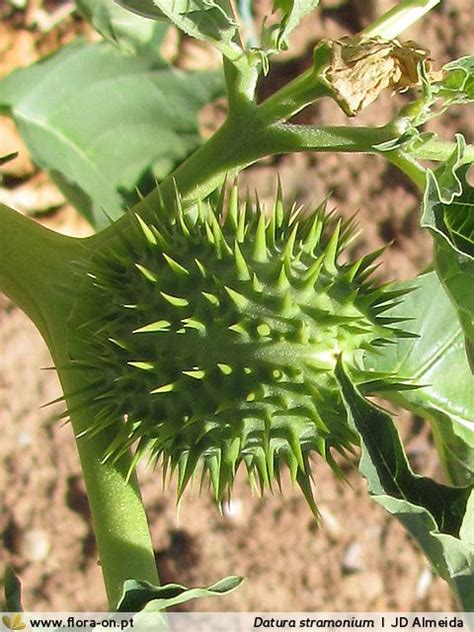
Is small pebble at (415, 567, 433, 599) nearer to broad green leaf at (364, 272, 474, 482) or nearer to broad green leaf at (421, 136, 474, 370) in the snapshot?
broad green leaf at (364, 272, 474, 482)

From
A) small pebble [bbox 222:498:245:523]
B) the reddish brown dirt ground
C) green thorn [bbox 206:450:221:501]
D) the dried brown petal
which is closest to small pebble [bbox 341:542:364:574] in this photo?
the reddish brown dirt ground

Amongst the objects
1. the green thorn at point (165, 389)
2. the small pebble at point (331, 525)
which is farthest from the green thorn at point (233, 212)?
the small pebble at point (331, 525)

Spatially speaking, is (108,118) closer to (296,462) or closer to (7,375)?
(7,375)

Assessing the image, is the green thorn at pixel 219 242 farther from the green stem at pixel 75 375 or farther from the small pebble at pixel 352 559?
the small pebble at pixel 352 559

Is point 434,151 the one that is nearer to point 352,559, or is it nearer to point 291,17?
point 291,17

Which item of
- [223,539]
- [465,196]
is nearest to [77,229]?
[223,539]

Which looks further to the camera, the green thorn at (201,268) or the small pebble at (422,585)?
the small pebble at (422,585)
